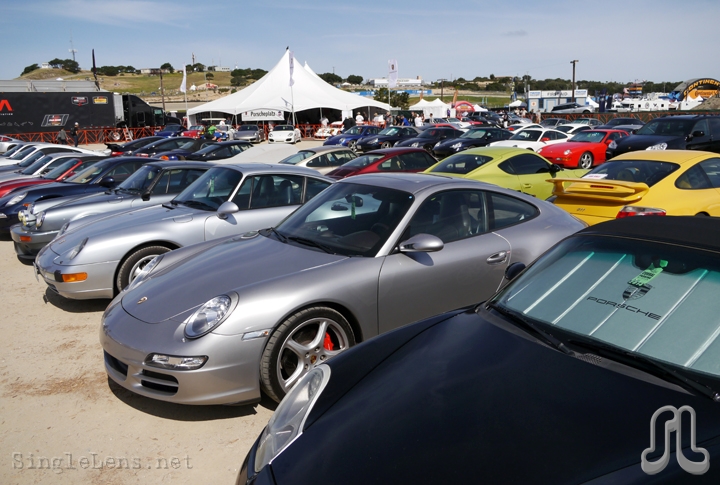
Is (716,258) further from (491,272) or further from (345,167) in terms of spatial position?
(345,167)

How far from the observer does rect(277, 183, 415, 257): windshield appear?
13.8 ft

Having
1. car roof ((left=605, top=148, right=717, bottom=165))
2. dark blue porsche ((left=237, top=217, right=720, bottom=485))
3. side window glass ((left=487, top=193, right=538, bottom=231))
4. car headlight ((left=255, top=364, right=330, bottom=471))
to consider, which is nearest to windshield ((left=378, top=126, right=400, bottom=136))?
car roof ((left=605, top=148, right=717, bottom=165))

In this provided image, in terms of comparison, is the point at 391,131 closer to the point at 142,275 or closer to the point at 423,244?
the point at 142,275

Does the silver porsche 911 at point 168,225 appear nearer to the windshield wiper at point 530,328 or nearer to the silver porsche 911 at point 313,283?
the silver porsche 911 at point 313,283

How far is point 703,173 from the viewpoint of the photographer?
7.24 m

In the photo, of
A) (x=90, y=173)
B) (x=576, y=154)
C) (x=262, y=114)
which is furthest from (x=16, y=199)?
(x=262, y=114)

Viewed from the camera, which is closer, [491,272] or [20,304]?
[491,272]

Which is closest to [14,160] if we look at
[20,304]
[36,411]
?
[20,304]

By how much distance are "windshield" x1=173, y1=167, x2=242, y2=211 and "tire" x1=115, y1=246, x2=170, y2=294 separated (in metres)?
0.77

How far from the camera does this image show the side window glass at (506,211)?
4.71m

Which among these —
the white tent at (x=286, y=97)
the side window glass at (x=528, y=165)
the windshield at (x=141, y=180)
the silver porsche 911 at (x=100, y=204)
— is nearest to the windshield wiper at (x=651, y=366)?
the silver porsche 911 at (x=100, y=204)

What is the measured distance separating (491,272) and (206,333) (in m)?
2.23

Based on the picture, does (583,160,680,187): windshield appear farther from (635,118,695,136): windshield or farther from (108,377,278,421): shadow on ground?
(635,118,695,136): windshield

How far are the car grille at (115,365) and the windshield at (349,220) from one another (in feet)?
4.84
